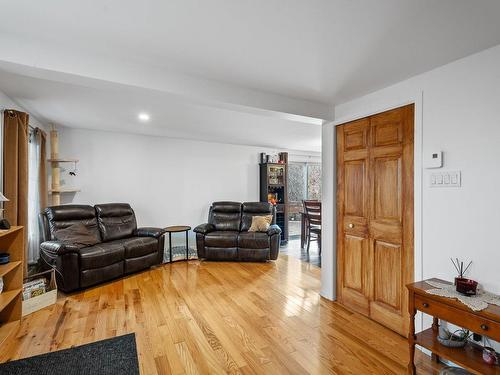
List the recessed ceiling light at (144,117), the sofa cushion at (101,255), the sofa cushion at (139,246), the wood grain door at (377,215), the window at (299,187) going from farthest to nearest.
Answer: the window at (299,187) < the sofa cushion at (139,246) < the recessed ceiling light at (144,117) < the sofa cushion at (101,255) < the wood grain door at (377,215)

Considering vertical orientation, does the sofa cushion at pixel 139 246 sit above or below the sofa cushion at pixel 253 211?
below

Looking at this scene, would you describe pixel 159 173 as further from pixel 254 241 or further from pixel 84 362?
pixel 84 362

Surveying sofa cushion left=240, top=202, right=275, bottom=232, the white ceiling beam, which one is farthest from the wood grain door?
sofa cushion left=240, top=202, right=275, bottom=232

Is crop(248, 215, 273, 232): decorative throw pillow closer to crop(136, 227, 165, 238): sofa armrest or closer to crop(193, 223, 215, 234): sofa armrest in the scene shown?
crop(193, 223, 215, 234): sofa armrest

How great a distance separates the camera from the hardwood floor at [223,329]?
6.24ft

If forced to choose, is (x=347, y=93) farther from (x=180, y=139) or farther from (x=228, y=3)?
(x=180, y=139)

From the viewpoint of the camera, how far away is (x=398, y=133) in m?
2.32

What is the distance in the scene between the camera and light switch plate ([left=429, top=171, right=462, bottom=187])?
6.18 feet

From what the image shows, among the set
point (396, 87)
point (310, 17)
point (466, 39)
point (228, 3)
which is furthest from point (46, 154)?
point (466, 39)

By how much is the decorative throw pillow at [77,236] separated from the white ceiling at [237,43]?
1936mm

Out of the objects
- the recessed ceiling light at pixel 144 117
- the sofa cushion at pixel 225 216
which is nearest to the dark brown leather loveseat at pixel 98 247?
the sofa cushion at pixel 225 216

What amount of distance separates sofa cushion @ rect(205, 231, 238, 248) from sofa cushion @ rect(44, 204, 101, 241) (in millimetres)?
1674

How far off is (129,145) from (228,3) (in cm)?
412

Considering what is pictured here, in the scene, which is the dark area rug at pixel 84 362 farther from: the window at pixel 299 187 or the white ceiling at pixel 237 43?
the window at pixel 299 187
